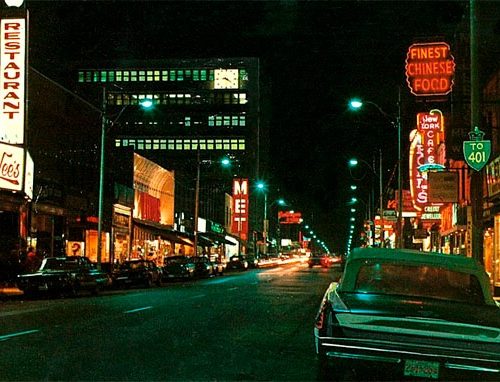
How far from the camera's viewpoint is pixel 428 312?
778cm

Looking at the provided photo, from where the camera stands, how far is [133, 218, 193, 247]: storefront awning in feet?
186

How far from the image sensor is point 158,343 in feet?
43.0

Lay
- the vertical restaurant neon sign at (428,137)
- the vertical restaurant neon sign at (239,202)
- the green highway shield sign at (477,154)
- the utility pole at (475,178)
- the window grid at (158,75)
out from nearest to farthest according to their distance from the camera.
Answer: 1. the utility pole at (475,178)
2. the green highway shield sign at (477,154)
3. the vertical restaurant neon sign at (428,137)
4. the vertical restaurant neon sign at (239,202)
5. the window grid at (158,75)

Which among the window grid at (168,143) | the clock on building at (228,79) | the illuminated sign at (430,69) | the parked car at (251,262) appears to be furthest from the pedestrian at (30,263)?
the clock on building at (228,79)

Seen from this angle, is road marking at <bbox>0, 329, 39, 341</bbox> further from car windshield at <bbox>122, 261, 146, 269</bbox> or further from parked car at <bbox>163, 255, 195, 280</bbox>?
parked car at <bbox>163, 255, 195, 280</bbox>

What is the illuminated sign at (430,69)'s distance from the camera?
36.1 meters

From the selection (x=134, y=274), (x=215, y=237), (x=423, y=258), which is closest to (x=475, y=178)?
(x=423, y=258)

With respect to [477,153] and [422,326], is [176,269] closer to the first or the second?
[477,153]

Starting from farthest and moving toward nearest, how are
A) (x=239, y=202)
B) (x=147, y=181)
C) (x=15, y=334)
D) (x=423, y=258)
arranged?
(x=239, y=202) → (x=147, y=181) → (x=15, y=334) → (x=423, y=258)

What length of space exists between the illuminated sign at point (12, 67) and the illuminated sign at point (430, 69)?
715 inches

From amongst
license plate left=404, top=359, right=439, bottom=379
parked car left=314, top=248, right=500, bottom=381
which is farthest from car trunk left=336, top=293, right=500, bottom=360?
license plate left=404, top=359, right=439, bottom=379

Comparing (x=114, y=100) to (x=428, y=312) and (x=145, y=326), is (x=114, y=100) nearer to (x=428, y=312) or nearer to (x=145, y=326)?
(x=145, y=326)

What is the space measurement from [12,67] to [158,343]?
21.9 metres

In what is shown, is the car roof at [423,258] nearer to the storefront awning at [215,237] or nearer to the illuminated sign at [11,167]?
the illuminated sign at [11,167]
